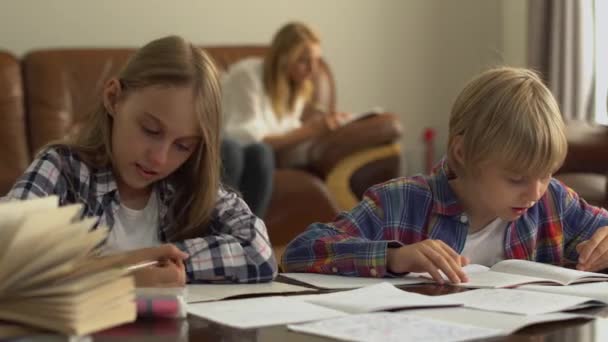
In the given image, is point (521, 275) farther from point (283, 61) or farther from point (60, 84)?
point (60, 84)

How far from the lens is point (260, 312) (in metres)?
1.16

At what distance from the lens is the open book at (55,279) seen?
99 centimetres

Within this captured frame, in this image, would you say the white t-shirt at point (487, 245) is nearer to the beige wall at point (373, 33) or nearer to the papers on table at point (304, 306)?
the papers on table at point (304, 306)

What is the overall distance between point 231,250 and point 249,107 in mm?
2829

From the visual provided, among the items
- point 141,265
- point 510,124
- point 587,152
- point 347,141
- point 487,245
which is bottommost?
point 347,141

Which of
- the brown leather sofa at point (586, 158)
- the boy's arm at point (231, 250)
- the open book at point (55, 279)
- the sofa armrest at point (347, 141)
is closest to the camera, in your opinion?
the open book at point (55, 279)

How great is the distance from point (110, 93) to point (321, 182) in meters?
2.48

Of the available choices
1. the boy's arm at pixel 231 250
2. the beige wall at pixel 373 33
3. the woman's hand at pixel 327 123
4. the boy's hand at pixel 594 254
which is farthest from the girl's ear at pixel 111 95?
the beige wall at pixel 373 33

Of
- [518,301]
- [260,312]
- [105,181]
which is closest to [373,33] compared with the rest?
[105,181]

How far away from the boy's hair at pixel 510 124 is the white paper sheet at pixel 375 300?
44 centimetres

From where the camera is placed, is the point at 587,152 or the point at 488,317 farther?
the point at 587,152

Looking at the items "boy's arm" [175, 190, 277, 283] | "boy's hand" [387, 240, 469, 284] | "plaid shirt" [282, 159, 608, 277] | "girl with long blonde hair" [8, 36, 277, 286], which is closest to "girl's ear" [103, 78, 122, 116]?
"girl with long blonde hair" [8, 36, 277, 286]

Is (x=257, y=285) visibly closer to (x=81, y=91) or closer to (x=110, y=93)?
(x=110, y=93)

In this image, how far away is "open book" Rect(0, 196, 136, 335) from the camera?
99 centimetres
